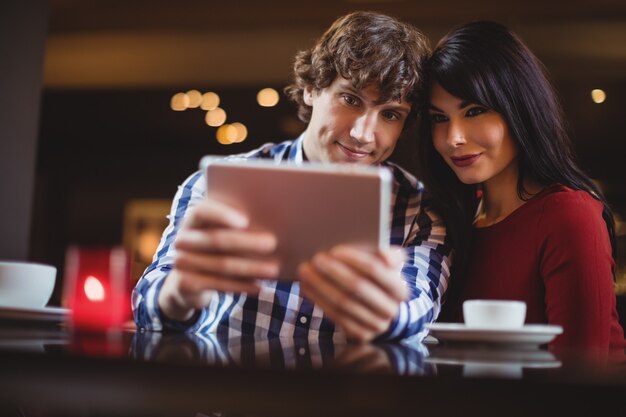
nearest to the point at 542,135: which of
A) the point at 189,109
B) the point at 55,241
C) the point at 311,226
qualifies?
the point at 311,226

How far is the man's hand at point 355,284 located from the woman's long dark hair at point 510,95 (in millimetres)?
900

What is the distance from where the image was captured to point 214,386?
656 mm

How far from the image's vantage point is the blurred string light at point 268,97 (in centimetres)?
562

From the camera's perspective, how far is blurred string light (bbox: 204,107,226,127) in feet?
19.5

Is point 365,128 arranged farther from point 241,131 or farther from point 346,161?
point 241,131

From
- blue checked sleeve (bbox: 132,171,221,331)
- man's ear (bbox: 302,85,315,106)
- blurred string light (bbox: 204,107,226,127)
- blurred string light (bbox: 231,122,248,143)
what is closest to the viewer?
blue checked sleeve (bbox: 132,171,221,331)

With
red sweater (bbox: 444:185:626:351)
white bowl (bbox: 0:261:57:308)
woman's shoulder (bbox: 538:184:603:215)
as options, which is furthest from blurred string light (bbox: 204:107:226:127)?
white bowl (bbox: 0:261:57:308)

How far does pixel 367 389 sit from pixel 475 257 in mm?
1289

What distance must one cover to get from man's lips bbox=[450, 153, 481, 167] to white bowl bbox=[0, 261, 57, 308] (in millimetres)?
1044

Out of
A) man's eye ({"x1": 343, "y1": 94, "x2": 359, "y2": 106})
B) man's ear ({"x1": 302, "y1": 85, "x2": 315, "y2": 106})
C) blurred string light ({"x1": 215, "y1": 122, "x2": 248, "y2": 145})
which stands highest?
blurred string light ({"x1": 215, "y1": 122, "x2": 248, "y2": 145})

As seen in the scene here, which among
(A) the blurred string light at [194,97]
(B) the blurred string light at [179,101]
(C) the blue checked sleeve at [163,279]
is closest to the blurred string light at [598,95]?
(A) the blurred string light at [194,97]

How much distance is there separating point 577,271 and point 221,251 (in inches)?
37.5

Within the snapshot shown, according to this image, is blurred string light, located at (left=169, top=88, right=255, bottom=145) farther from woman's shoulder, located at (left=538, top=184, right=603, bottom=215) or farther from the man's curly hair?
woman's shoulder, located at (left=538, top=184, right=603, bottom=215)

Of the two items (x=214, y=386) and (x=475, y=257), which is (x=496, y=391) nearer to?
(x=214, y=386)
